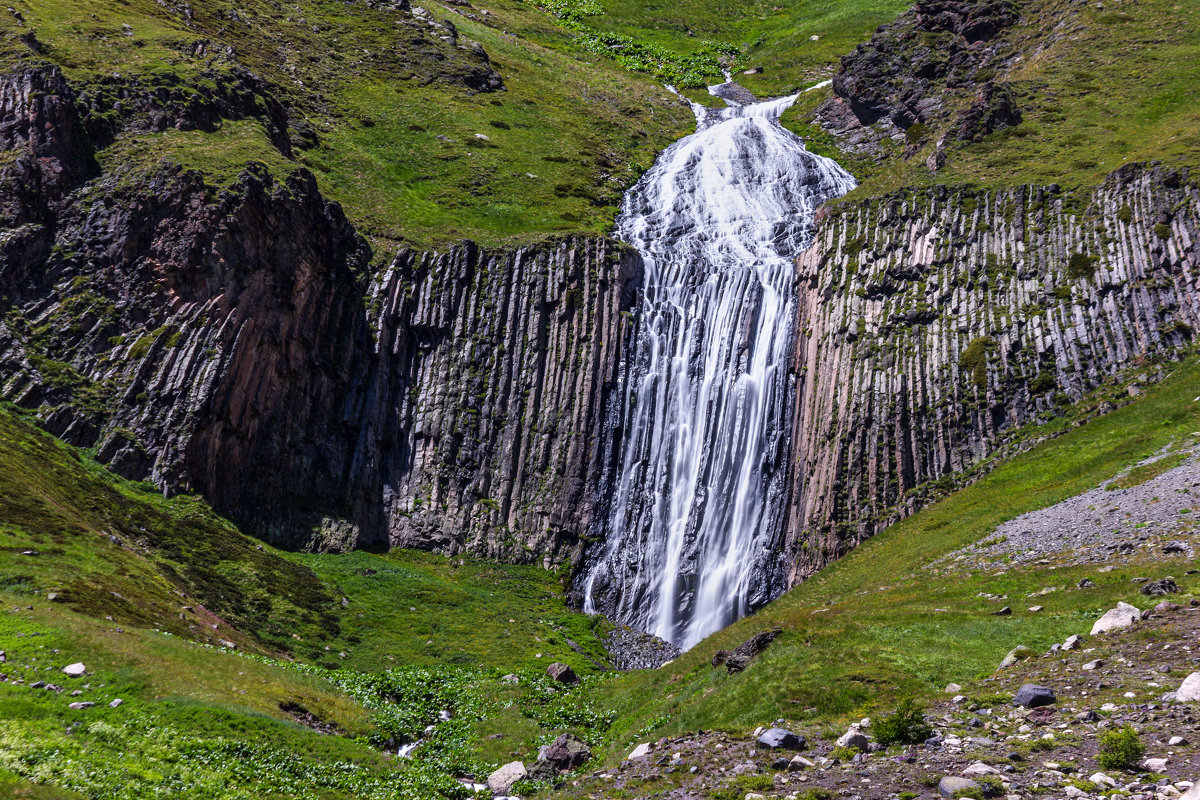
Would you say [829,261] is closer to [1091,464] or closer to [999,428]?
[999,428]

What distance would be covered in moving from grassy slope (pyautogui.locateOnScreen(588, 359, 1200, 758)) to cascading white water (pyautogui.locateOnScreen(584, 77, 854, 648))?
33.1 ft

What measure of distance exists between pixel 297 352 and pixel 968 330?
155 feet

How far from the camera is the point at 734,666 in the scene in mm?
25828

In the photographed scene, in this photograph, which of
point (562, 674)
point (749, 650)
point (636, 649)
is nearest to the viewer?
point (749, 650)

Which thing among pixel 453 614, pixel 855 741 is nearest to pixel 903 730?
pixel 855 741

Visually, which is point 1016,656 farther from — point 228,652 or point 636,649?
point 636,649

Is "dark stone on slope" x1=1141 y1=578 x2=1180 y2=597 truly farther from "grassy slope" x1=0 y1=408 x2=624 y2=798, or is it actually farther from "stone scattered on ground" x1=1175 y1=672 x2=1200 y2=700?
"grassy slope" x1=0 y1=408 x2=624 y2=798

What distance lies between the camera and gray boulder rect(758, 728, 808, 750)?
16.9 meters

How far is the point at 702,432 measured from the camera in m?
58.5

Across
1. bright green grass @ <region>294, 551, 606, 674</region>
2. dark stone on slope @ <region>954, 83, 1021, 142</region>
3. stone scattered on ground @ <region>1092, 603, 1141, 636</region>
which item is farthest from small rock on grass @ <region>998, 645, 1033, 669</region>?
dark stone on slope @ <region>954, 83, 1021, 142</region>

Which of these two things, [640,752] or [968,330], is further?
[968,330]

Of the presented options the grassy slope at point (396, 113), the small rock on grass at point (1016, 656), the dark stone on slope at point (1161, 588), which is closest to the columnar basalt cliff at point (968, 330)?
the grassy slope at point (396, 113)

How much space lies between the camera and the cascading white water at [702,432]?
53469 mm

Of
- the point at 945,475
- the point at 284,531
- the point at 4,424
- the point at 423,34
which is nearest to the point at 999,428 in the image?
the point at 945,475
